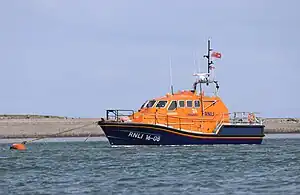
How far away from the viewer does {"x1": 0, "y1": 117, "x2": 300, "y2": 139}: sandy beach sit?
67625 mm

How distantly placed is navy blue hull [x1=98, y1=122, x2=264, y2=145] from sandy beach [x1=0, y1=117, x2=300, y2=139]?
2599cm

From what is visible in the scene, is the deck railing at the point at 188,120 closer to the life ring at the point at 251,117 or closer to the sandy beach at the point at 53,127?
the life ring at the point at 251,117

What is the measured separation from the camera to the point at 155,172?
26.6 m

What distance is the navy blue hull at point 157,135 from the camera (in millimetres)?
39406

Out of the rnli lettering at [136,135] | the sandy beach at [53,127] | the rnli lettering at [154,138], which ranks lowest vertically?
the rnli lettering at [154,138]

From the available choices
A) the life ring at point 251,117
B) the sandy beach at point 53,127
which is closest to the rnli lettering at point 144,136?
the life ring at point 251,117

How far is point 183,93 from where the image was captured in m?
41.6

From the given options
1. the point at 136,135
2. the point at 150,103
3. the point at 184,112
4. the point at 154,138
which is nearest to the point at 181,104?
the point at 184,112

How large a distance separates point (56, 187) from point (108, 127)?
16.8m

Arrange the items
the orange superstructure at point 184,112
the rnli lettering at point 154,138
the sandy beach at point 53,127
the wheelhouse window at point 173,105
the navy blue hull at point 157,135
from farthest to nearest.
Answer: the sandy beach at point 53,127 < the wheelhouse window at point 173,105 < the orange superstructure at point 184,112 < the rnli lettering at point 154,138 < the navy blue hull at point 157,135

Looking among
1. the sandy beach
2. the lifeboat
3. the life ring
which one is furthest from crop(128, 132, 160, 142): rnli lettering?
the sandy beach

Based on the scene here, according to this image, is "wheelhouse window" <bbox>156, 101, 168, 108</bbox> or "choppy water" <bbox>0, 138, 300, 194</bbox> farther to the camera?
"wheelhouse window" <bbox>156, 101, 168, 108</bbox>

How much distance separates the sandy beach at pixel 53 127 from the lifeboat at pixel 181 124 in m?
25.4

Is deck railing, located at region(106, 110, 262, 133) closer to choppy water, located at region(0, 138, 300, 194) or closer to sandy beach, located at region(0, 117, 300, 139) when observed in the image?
choppy water, located at region(0, 138, 300, 194)
